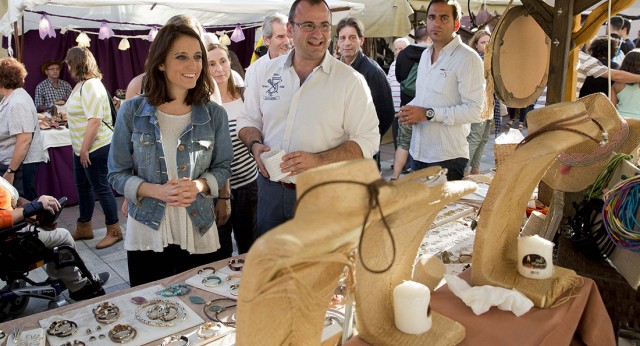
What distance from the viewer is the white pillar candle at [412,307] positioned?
3.97 ft

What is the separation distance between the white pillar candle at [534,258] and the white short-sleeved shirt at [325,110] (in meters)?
1.05

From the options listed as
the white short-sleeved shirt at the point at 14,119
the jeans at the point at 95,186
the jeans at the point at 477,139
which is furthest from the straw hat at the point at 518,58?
the white short-sleeved shirt at the point at 14,119

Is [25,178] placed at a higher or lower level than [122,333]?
lower

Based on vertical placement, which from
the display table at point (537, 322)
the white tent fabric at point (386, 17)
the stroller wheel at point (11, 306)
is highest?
the white tent fabric at point (386, 17)

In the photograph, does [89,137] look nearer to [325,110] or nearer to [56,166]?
[56,166]

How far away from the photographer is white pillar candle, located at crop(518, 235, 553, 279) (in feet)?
5.00

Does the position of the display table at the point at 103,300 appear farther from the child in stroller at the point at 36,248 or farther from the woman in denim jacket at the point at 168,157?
the child in stroller at the point at 36,248

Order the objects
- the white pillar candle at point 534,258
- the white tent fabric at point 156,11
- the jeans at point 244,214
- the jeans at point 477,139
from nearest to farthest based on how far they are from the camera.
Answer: the white pillar candle at point 534,258
the jeans at point 244,214
the jeans at point 477,139
the white tent fabric at point 156,11

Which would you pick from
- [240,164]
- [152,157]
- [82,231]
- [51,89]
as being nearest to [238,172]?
[240,164]

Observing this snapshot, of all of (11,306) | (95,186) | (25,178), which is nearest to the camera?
(11,306)

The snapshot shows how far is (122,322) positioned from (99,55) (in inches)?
305

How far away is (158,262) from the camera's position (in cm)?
231

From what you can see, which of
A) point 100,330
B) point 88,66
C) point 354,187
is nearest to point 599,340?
point 354,187

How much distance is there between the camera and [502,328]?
4.33 feet
